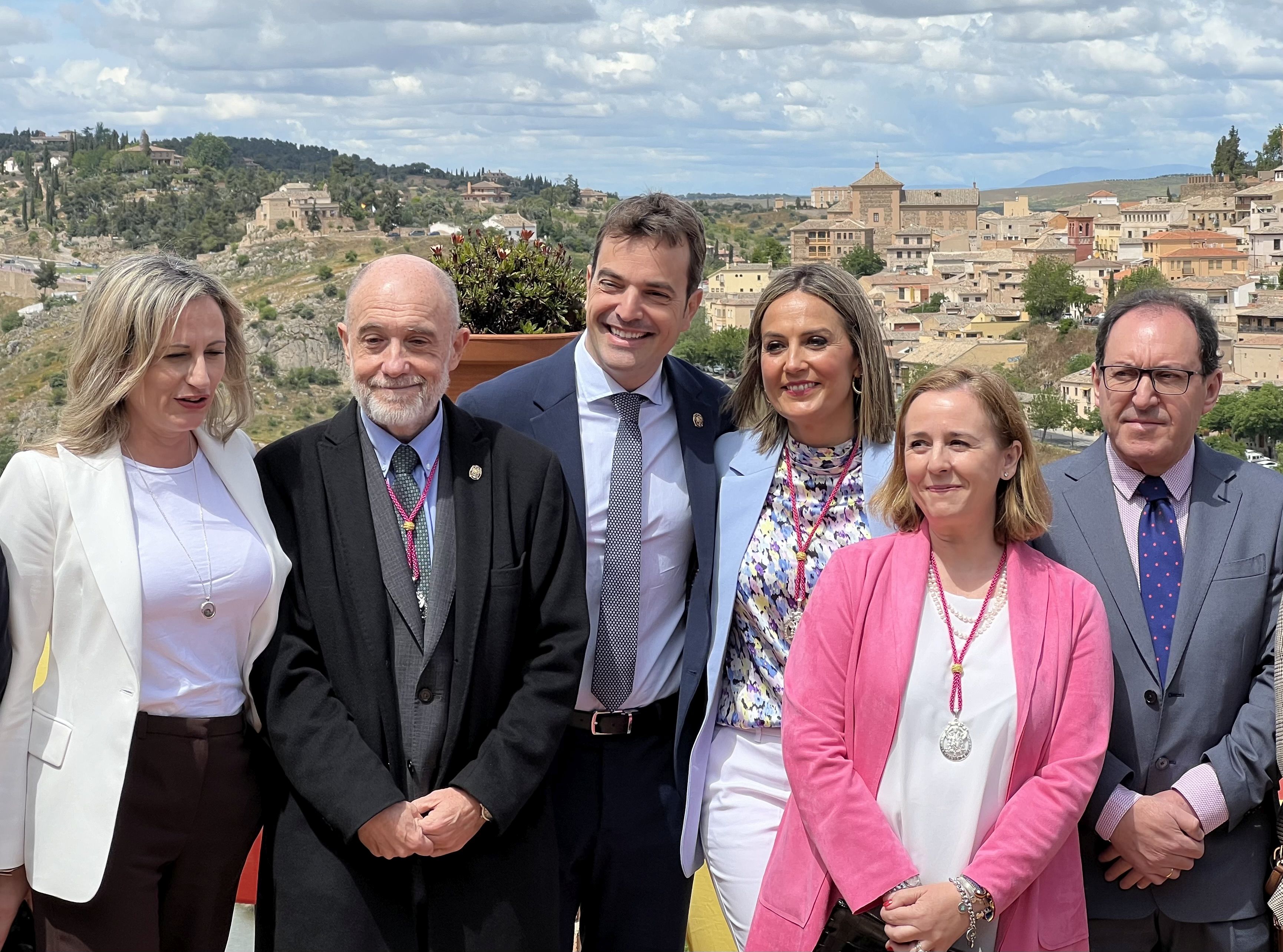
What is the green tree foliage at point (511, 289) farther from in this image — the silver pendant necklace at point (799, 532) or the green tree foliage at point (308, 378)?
the green tree foliage at point (308, 378)

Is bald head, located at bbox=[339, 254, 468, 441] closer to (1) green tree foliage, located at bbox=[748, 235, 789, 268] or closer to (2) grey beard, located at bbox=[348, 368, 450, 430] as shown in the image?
(2) grey beard, located at bbox=[348, 368, 450, 430]

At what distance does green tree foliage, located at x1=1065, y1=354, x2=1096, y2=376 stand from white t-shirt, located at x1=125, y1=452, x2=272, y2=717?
2125 inches

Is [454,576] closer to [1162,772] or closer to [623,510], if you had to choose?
[623,510]

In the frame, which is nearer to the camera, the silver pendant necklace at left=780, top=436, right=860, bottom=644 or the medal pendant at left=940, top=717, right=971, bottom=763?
the medal pendant at left=940, top=717, right=971, bottom=763

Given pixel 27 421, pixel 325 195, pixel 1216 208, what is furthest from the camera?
pixel 325 195

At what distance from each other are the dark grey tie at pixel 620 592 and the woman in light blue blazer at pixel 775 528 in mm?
147

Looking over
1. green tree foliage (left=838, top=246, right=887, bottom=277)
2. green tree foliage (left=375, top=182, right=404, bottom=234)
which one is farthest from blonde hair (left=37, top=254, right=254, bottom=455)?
green tree foliage (left=838, top=246, right=887, bottom=277)

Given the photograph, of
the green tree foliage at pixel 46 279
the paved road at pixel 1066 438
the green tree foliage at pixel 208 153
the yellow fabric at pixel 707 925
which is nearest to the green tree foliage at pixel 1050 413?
the paved road at pixel 1066 438

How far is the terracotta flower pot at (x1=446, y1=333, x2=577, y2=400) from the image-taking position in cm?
358

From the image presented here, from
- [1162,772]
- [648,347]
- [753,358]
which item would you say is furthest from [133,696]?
[1162,772]

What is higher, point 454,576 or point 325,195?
point 325,195

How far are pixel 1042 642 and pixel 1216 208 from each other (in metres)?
81.0

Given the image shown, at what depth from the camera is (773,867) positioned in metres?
1.92

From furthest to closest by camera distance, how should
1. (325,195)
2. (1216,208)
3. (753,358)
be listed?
(325,195) → (1216,208) → (753,358)
